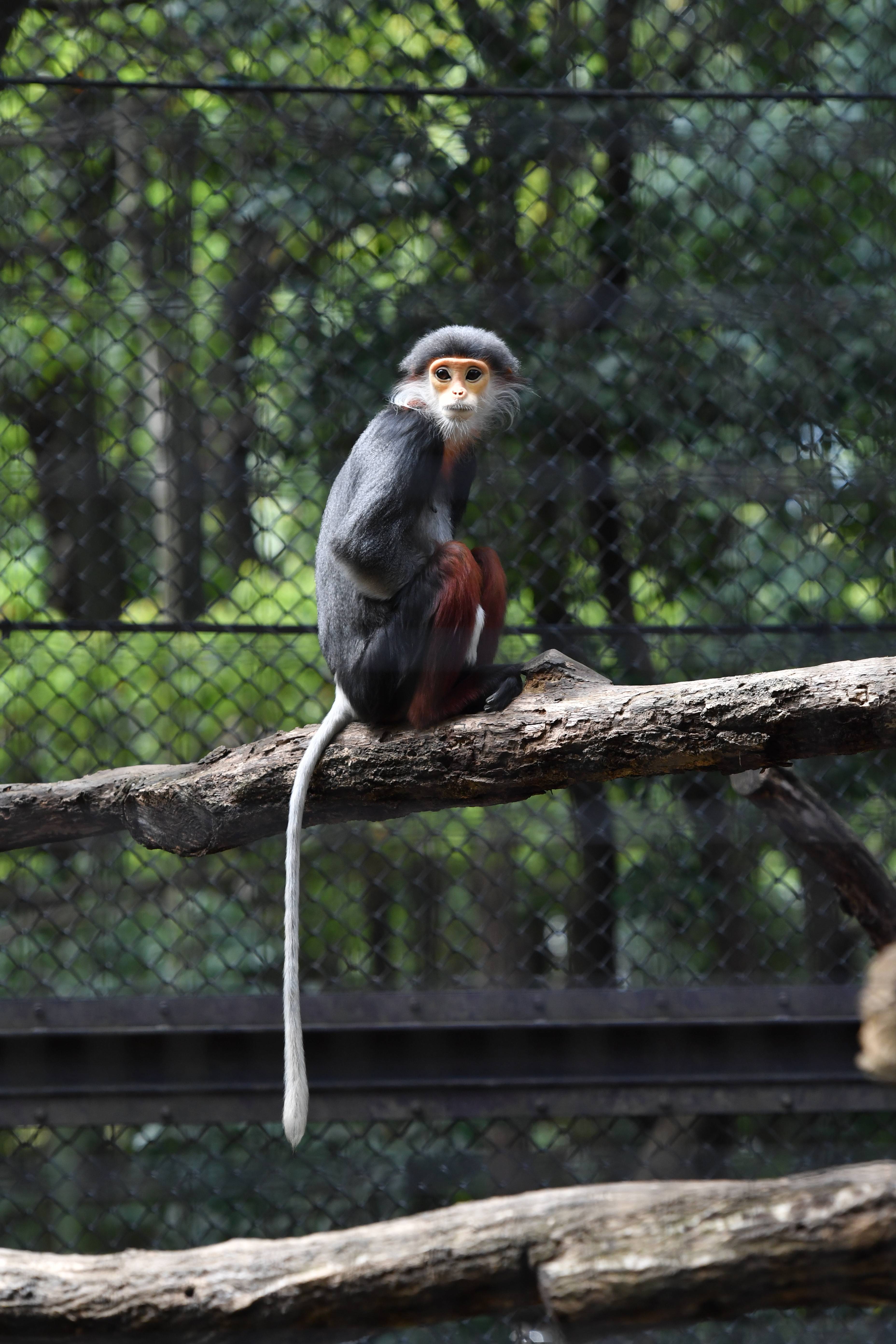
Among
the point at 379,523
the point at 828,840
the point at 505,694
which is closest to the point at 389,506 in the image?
the point at 379,523

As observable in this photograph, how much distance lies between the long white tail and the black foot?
18 centimetres

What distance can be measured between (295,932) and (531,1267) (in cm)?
49

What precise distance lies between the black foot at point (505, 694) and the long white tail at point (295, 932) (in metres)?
0.18

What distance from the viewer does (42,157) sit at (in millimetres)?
1987

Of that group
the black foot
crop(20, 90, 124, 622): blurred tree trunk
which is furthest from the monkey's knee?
crop(20, 90, 124, 622): blurred tree trunk

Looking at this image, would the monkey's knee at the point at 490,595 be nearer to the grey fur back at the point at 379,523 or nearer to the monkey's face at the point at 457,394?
the grey fur back at the point at 379,523

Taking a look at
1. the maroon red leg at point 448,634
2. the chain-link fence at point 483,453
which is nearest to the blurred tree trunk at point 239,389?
the chain-link fence at point 483,453

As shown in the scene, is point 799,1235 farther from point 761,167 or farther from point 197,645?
point 761,167

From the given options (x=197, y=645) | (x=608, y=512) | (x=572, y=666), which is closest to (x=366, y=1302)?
(x=572, y=666)

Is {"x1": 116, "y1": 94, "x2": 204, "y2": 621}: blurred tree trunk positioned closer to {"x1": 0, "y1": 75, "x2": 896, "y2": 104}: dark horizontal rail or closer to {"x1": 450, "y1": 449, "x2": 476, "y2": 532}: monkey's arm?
{"x1": 0, "y1": 75, "x2": 896, "y2": 104}: dark horizontal rail

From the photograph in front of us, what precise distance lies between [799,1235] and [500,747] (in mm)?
513

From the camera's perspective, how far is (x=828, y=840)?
4.53ft

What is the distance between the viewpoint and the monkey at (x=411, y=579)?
130cm

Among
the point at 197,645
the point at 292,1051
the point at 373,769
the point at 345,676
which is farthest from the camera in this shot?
the point at 197,645
